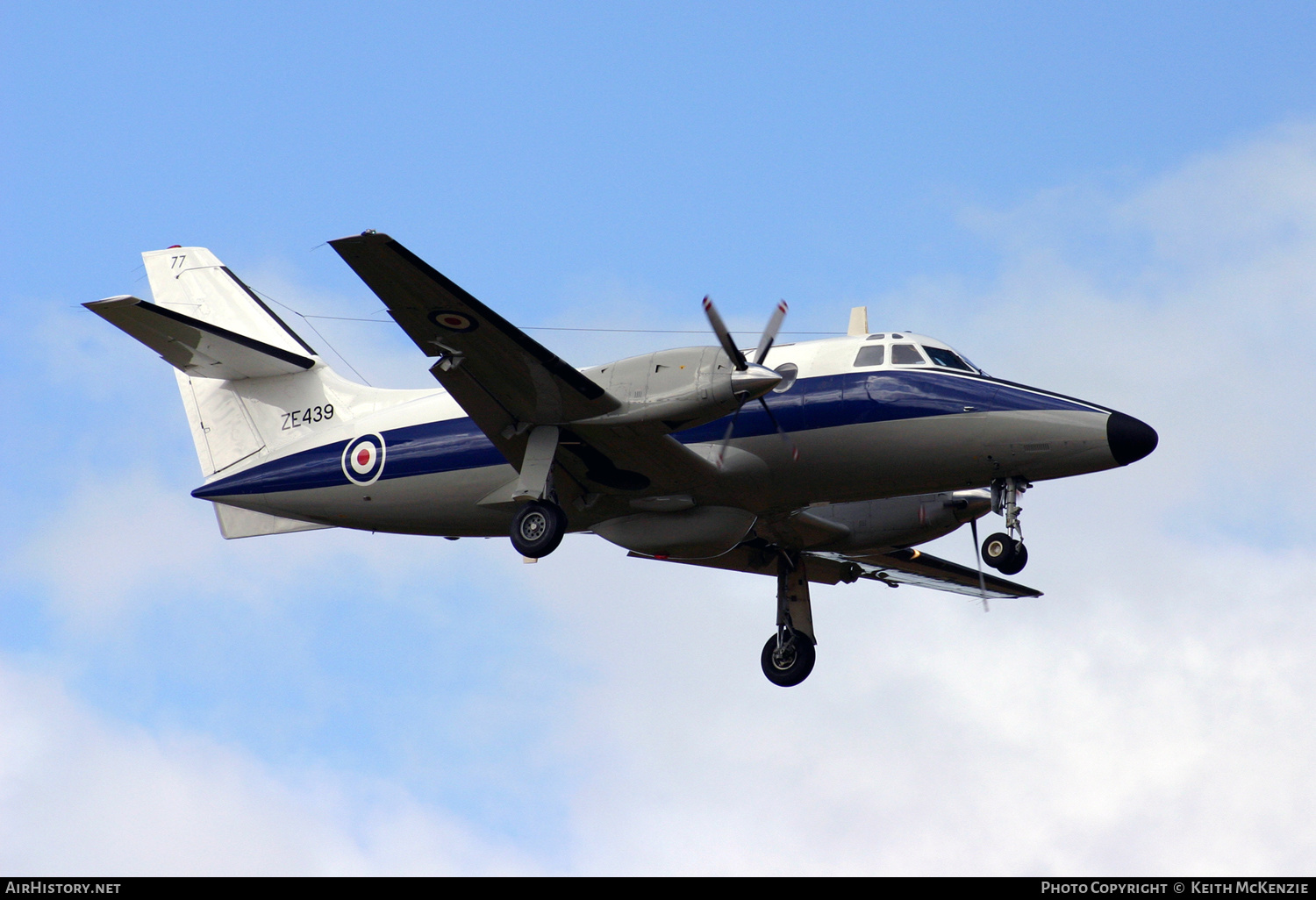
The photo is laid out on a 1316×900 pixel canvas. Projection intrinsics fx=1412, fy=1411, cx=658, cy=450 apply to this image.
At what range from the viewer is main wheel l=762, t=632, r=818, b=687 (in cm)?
2139

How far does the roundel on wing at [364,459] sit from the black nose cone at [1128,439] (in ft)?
31.8

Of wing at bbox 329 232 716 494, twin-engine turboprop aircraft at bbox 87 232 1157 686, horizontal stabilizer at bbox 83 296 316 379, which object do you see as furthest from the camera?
horizontal stabilizer at bbox 83 296 316 379

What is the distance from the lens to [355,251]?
15.5 metres

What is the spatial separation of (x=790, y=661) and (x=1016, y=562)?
5456mm

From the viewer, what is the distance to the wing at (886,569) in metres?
21.6

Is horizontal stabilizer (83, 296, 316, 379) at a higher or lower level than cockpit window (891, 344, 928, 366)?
higher

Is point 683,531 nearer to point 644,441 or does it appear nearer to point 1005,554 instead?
point 644,441

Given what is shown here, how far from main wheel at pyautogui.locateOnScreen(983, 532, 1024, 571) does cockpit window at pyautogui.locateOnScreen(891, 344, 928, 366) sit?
2.43 metres

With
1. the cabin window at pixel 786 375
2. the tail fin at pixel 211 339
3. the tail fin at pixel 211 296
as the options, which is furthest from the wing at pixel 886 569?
the tail fin at pixel 211 296

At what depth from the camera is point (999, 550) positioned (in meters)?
16.9

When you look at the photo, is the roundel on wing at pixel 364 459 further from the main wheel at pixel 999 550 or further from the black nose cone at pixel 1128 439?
the black nose cone at pixel 1128 439

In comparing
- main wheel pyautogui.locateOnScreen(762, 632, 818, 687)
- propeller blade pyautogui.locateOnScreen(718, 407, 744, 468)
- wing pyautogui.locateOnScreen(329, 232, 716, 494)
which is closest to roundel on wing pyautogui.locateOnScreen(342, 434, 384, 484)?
wing pyautogui.locateOnScreen(329, 232, 716, 494)

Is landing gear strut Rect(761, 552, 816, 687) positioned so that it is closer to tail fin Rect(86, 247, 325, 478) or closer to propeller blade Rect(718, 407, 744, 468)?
propeller blade Rect(718, 407, 744, 468)

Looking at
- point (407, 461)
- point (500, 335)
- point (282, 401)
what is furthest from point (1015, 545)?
point (282, 401)
